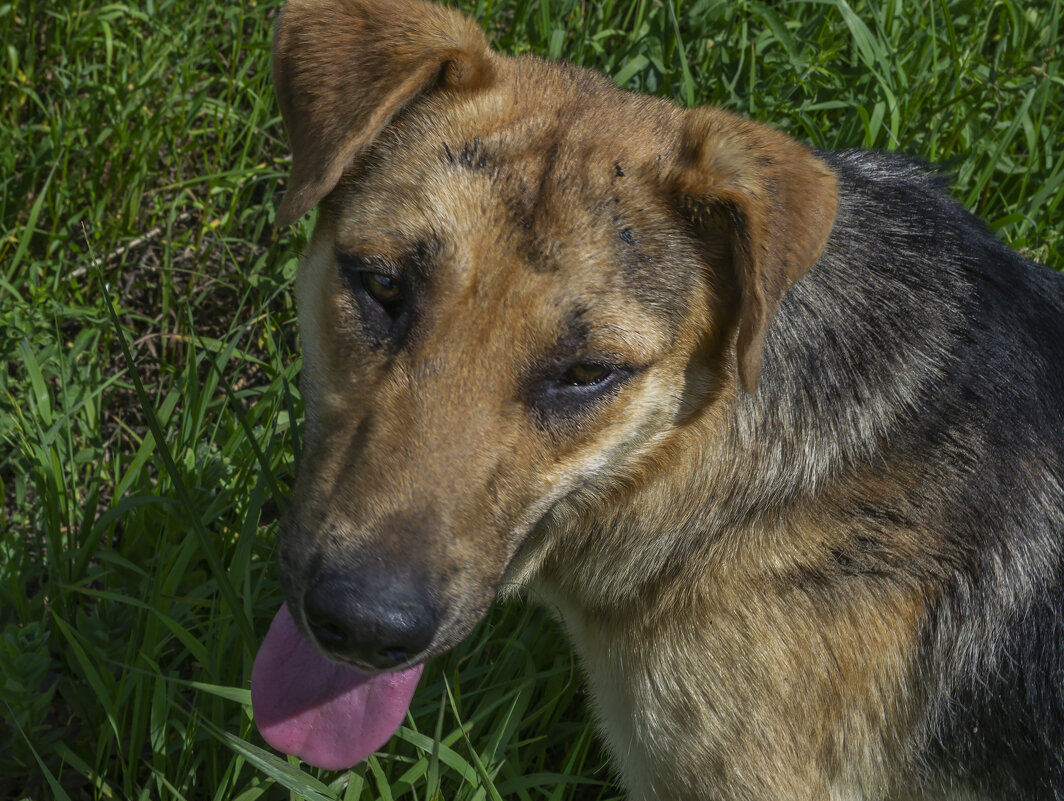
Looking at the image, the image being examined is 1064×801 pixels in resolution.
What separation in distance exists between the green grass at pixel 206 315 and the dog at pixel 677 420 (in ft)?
1.72

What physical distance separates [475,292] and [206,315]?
9.39 feet

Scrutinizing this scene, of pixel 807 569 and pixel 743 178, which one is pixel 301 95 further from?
pixel 807 569

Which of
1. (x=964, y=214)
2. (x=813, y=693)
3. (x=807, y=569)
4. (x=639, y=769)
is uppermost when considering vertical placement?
(x=964, y=214)

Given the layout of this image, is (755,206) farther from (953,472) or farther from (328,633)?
(328,633)

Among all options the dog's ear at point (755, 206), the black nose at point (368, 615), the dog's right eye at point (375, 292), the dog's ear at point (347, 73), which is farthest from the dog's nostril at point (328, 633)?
the dog's ear at point (755, 206)

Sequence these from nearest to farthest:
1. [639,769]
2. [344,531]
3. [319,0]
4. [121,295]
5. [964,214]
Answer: [344,531]
[319,0]
[639,769]
[964,214]
[121,295]

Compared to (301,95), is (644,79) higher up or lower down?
lower down

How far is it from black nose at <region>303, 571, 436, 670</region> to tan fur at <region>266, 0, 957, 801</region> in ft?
0.19

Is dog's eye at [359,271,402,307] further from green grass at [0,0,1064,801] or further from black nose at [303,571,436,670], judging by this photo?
green grass at [0,0,1064,801]

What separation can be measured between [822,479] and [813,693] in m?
0.55

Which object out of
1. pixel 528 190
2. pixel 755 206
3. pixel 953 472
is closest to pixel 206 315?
pixel 528 190

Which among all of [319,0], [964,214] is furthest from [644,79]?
[319,0]

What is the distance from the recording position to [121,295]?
15.8 feet

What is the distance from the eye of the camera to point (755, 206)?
252 centimetres
